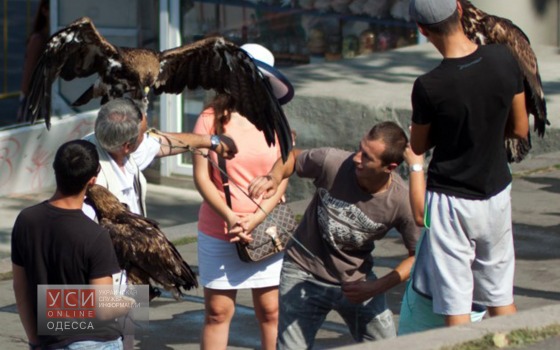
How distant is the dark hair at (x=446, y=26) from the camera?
4.71 m

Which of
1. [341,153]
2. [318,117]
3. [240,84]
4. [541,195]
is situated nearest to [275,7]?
[318,117]

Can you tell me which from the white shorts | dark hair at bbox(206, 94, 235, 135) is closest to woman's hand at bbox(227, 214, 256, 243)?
the white shorts

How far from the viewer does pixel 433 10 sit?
470cm

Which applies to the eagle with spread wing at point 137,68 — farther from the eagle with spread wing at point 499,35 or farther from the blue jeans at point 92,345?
the blue jeans at point 92,345

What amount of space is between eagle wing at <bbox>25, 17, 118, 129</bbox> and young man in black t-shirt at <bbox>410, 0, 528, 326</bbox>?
2605 mm

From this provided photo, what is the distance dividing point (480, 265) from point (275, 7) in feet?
33.0

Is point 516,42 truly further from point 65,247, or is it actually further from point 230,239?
point 65,247

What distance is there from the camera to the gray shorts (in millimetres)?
4762

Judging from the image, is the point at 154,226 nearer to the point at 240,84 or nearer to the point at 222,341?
the point at 222,341

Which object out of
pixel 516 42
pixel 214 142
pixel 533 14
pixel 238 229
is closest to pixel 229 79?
pixel 214 142

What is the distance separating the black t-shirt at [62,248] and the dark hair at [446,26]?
1.49 meters

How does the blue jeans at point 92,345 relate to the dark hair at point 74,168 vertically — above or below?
below

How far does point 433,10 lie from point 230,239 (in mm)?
1719

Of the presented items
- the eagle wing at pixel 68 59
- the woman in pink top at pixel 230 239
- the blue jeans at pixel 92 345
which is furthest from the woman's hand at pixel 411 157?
the eagle wing at pixel 68 59
